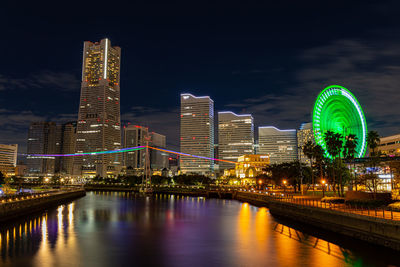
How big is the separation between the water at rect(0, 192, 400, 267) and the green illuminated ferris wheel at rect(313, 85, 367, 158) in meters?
33.1

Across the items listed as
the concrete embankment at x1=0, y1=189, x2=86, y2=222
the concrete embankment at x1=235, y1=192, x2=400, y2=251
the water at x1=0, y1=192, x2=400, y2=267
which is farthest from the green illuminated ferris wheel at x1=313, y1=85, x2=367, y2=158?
the concrete embankment at x1=0, y1=189, x2=86, y2=222

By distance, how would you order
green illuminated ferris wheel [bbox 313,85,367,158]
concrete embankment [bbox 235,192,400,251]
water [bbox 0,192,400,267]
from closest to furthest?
concrete embankment [bbox 235,192,400,251] → water [bbox 0,192,400,267] → green illuminated ferris wheel [bbox 313,85,367,158]

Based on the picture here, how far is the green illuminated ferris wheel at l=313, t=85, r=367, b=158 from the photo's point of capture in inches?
2886

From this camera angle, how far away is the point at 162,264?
2939 centimetres

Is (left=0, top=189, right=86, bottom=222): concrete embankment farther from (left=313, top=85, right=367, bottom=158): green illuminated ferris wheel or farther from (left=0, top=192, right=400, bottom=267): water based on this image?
(left=313, top=85, right=367, bottom=158): green illuminated ferris wheel

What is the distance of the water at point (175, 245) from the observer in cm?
2959

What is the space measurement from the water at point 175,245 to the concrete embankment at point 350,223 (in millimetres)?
1037

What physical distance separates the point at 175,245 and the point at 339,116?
57.1 meters

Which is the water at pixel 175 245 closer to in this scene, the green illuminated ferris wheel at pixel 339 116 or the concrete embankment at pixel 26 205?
the concrete embankment at pixel 26 205

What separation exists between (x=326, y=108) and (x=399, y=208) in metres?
47.5

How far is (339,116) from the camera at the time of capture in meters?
79.1

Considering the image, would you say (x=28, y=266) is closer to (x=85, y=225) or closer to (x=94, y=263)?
(x=94, y=263)

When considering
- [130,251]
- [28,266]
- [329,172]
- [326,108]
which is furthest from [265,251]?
[329,172]

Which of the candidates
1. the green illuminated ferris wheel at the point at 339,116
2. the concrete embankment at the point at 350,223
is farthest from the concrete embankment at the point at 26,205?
the green illuminated ferris wheel at the point at 339,116
